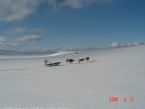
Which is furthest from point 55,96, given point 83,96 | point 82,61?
point 82,61

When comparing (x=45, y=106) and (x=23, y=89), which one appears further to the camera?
(x=23, y=89)

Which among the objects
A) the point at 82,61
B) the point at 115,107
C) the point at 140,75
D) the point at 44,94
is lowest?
the point at 115,107

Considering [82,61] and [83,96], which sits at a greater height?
[82,61]

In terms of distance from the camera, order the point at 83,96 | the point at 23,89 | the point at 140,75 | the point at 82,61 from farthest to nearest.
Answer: the point at 82,61 → the point at 140,75 → the point at 23,89 → the point at 83,96

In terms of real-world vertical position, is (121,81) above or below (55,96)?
above

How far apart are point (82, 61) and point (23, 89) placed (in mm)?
7413

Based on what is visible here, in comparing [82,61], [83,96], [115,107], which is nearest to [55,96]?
[83,96]

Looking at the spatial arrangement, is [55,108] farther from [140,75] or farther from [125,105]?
[140,75]

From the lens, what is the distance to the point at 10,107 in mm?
4449

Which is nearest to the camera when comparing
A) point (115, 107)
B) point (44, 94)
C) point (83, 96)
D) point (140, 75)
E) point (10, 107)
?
point (115, 107)

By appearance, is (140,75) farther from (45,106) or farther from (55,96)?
(45,106)

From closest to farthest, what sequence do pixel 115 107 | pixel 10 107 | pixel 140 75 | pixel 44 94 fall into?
pixel 115 107, pixel 10 107, pixel 44 94, pixel 140 75

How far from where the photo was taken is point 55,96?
5031 millimetres

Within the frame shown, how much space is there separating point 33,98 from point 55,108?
99cm
